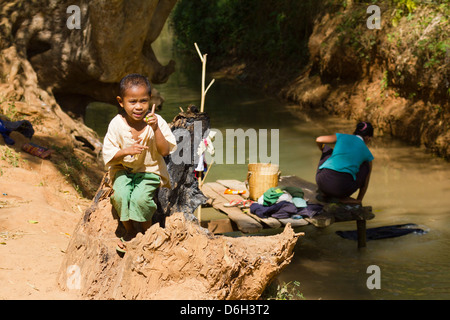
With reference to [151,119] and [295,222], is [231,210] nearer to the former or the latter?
[295,222]

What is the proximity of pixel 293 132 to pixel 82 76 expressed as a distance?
476cm

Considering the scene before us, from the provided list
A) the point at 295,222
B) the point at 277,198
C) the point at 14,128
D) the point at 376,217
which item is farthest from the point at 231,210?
the point at 14,128

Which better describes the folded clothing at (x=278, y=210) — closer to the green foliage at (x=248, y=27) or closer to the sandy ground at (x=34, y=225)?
the sandy ground at (x=34, y=225)

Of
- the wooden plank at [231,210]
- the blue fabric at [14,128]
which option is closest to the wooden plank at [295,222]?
the wooden plank at [231,210]

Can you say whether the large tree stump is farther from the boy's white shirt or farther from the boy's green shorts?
the boy's white shirt

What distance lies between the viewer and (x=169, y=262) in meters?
3.67

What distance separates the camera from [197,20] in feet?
89.0

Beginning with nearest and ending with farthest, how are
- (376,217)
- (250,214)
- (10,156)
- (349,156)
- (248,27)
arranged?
(250,214)
(349,156)
(10,156)
(376,217)
(248,27)

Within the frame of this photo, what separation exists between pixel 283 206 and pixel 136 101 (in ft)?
8.37

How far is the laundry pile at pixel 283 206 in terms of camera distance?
19.1 ft

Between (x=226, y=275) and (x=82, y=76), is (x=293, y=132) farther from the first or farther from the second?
(x=226, y=275)

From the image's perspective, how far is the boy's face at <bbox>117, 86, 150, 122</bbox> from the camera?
3754 millimetres

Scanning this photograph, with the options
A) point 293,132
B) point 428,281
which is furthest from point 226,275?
point 293,132

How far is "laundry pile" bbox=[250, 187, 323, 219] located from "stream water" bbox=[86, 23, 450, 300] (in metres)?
0.62
